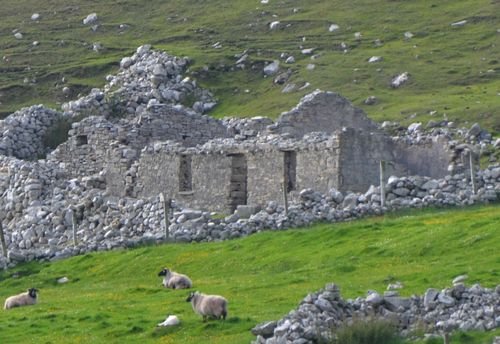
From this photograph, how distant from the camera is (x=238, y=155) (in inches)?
2352

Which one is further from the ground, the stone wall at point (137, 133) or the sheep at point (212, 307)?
the stone wall at point (137, 133)

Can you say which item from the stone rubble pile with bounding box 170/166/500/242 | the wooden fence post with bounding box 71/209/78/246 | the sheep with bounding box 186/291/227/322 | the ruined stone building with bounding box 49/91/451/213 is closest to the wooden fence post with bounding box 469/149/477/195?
the stone rubble pile with bounding box 170/166/500/242

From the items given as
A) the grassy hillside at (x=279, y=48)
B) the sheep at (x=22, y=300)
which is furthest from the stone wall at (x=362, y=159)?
the grassy hillside at (x=279, y=48)

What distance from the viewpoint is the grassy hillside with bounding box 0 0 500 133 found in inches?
3482

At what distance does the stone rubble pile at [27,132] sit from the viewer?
7538cm

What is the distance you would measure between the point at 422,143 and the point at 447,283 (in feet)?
67.2

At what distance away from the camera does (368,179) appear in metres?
58.2

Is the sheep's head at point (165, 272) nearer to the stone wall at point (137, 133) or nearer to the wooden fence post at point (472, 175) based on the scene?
the wooden fence post at point (472, 175)

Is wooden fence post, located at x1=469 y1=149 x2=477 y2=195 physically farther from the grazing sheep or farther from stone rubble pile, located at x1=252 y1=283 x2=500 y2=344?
stone rubble pile, located at x1=252 y1=283 x2=500 y2=344

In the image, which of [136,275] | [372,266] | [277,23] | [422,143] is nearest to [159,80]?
[277,23]

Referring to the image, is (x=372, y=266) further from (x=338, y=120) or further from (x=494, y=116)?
(x=494, y=116)

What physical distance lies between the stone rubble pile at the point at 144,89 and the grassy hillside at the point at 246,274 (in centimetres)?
2951

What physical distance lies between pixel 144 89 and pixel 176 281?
46.5 metres

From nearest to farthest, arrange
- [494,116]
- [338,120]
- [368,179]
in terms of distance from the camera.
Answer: [368,179]
[338,120]
[494,116]
